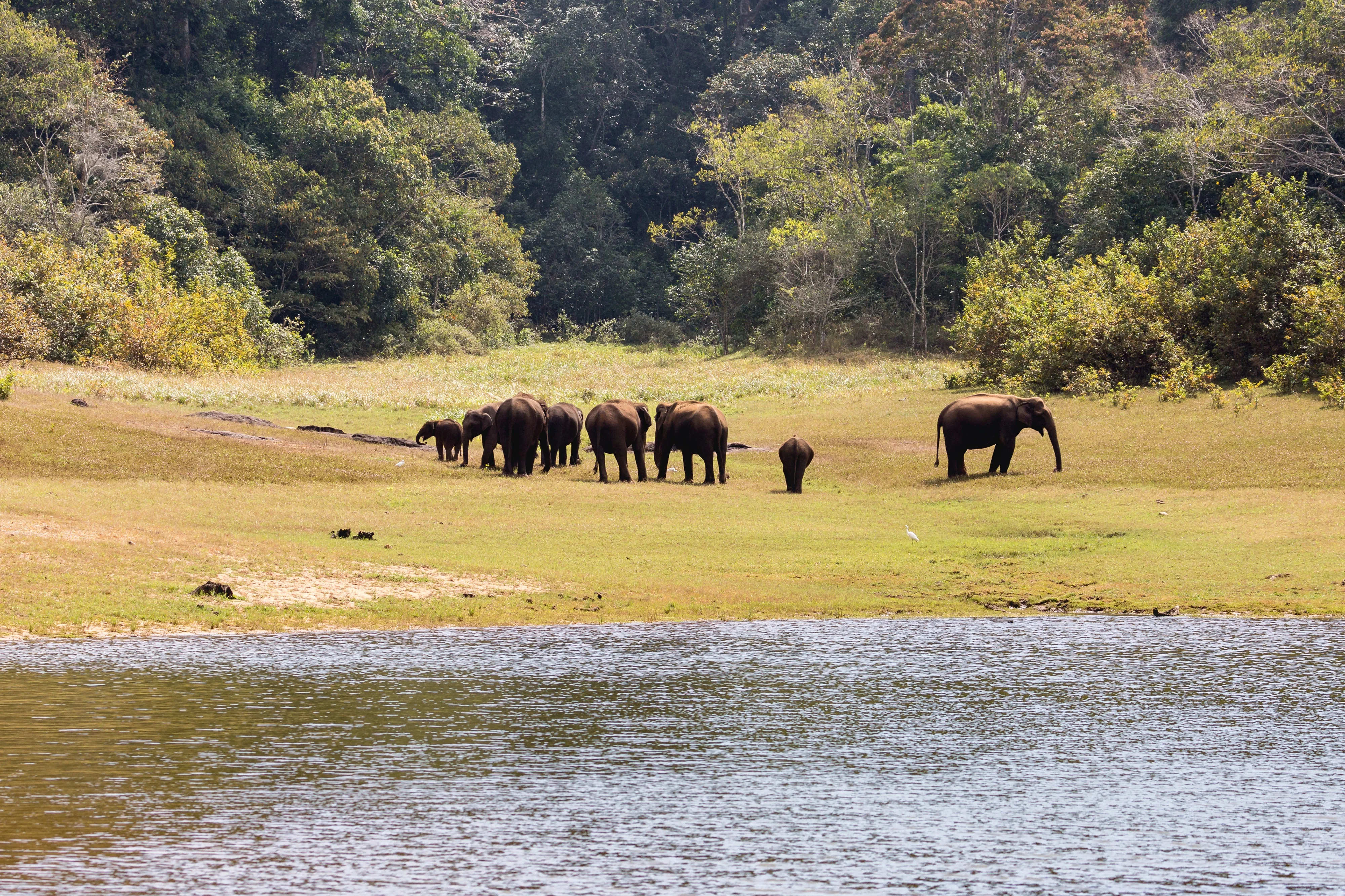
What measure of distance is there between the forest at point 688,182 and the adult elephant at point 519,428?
1868 centimetres

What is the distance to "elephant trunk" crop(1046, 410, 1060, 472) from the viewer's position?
2891cm

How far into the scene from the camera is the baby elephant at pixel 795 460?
28031 millimetres

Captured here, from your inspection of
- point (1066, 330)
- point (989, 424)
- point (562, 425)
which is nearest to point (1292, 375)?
point (1066, 330)

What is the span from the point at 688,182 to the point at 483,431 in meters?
71.0

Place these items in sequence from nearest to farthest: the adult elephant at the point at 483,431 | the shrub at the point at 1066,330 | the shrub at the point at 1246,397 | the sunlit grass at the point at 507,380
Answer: the adult elephant at the point at 483,431 → the shrub at the point at 1246,397 → the sunlit grass at the point at 507,380 → the shrub at the point at 1066,330

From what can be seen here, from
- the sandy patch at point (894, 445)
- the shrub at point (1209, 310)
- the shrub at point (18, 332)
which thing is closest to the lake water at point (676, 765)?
the sandy patch at point (894, 445)

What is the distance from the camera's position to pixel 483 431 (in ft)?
105

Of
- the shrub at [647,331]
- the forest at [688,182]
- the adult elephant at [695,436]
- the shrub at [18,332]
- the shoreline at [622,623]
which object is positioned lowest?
the shoreline at [622,623]

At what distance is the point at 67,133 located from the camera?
61688 mm

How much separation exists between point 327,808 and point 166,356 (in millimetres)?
43552

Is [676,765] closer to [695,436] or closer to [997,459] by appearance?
[695,436]

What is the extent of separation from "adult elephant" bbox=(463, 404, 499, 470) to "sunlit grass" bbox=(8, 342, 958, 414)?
945 cm

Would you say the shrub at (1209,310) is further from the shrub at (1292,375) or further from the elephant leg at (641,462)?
the elephant leg at (641,462)

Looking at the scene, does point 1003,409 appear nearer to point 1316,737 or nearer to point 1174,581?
point 1174,581
